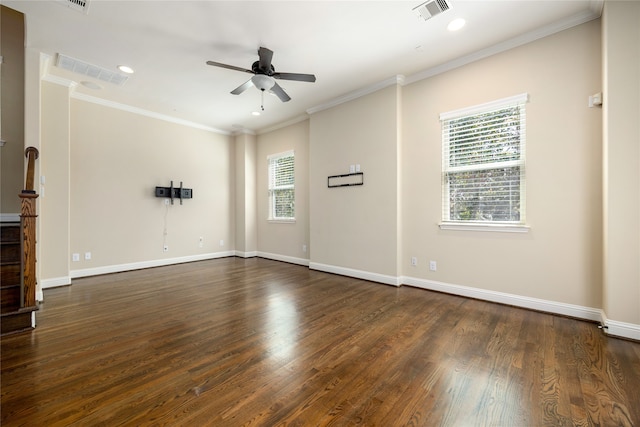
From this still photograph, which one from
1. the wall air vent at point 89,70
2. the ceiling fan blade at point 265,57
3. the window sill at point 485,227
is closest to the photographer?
the ceiling fan blade at point 265,57

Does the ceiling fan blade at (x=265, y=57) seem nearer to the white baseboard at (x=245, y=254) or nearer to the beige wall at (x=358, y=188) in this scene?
the beige wall at (x=358, y=188)

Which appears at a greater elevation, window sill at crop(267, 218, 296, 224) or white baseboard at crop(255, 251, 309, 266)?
window sill at crop(267, 218, 296, 224)

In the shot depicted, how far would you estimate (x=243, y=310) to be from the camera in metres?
3.01

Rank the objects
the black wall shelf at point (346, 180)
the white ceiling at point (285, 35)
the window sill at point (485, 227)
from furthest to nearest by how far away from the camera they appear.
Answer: the black wall shelf at point (346, 180)
the window sill at point (485, 227)
the white ceiling at point (285, 35)

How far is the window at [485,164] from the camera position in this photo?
3.10 m

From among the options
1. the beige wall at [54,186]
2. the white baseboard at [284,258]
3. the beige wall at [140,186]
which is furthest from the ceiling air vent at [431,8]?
the beige wall at [140,186]

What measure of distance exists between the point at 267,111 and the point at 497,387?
5.19 metres

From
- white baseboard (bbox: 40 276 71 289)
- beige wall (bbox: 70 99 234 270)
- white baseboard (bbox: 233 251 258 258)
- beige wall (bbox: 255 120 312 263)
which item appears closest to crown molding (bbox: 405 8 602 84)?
beige wall (bbox: 255 120 312 263)

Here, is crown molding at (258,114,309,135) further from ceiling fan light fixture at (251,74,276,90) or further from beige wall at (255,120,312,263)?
ceiling fan light fixture at (251,74,276,90)

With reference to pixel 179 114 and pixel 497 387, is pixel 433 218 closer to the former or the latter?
pixel 497 387

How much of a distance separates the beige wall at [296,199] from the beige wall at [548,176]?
108 inches

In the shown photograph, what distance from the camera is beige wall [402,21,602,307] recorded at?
8.84ft

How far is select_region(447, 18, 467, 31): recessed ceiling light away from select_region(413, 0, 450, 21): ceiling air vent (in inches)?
10.0

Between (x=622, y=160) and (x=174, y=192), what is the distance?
21.4ft
